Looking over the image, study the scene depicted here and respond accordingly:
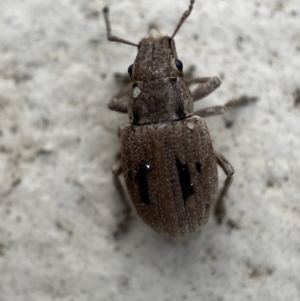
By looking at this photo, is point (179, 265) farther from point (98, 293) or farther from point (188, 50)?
point (188, 50)

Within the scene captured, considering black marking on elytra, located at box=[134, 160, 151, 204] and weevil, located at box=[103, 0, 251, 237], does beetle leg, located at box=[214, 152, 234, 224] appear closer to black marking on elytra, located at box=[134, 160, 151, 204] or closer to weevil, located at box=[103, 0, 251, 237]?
weevil, located at box=[103, 0, 251, 237]

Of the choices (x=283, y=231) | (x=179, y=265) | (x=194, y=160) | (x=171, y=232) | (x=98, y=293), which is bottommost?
(x=98, y=293)

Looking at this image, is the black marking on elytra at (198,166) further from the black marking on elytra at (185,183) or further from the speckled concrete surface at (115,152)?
the speckled concrete surface at (115,152)

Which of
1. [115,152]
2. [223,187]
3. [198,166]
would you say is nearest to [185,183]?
[198,166]

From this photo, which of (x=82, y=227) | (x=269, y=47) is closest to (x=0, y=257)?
(x=82, y=227)

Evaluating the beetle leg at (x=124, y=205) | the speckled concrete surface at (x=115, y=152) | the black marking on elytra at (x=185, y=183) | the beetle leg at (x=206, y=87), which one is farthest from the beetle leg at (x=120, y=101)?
the black marking on elytra at (x=185, y=183)

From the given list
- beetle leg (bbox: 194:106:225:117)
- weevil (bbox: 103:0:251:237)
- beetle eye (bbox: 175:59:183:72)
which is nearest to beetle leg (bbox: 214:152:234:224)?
weevil (bbox: 103:0:251:237)
